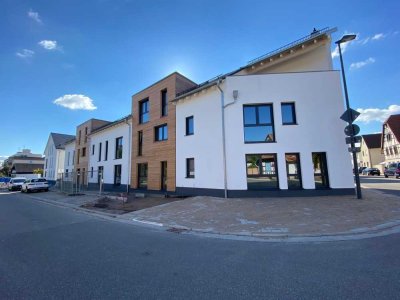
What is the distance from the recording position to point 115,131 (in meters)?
22.2

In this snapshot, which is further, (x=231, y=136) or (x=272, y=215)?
(x=231, y=136)

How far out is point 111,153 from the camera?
72.7 ft

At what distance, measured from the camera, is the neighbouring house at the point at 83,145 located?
2696cm

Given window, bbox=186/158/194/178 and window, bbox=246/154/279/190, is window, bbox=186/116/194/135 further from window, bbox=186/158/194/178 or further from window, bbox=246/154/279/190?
window, bbox=246/154/279/190

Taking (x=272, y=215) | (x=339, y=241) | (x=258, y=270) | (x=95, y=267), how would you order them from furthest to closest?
(x=272, y=215), (x=339, y=241), (x=95, y=267), (x=258, y=270)

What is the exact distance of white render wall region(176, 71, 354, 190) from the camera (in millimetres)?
11523

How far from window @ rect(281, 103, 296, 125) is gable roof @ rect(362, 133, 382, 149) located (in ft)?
162

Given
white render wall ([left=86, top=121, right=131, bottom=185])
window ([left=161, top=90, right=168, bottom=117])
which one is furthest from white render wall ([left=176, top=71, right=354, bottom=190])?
white render wall ([left=86, top=121, right=131, bottom=185])

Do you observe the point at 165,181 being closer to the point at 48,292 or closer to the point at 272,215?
the point at 272,215

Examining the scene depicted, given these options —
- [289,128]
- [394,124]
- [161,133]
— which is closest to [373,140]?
[394,124]

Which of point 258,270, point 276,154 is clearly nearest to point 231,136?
point 276,154

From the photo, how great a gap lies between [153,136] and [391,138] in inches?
1774

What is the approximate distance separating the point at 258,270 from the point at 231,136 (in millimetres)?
9302

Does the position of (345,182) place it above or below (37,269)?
above
